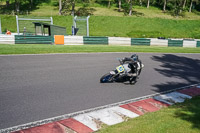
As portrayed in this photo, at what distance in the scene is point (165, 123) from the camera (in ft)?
18.5

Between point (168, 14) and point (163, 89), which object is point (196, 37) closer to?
point (168, 14)

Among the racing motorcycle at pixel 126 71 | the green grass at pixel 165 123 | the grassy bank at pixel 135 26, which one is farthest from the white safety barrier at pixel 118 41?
the green grass at pixel 165 123

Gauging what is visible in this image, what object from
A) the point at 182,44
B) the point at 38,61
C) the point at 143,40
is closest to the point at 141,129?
the point at 38,61

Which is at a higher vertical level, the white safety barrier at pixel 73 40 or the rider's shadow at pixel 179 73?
the white safety barrier at pixel 73 40

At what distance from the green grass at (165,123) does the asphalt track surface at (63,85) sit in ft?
5.87

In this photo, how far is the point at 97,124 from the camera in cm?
579

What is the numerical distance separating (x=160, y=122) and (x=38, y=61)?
10.0m

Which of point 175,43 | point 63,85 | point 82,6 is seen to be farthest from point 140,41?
point 82,6

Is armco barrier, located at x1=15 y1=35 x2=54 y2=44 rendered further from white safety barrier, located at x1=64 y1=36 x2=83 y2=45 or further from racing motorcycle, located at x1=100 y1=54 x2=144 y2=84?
racing motorcycle, located at x1=100 y1=54 x2=144 y2=84

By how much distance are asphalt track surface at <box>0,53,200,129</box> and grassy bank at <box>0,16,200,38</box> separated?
88.4ft

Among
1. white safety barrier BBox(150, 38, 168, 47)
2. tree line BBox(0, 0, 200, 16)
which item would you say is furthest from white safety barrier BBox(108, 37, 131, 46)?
tree line BBox(0, 0, 200, 16)

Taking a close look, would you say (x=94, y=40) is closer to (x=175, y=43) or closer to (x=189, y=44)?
(x=175, y=43)

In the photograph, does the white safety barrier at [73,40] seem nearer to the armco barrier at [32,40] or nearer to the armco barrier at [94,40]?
the armco barrier at [94,40]

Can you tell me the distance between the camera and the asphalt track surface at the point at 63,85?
264 inches
